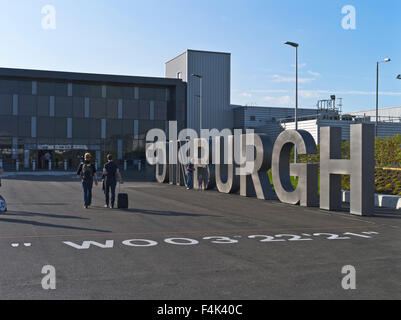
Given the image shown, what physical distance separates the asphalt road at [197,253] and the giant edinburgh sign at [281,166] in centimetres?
119

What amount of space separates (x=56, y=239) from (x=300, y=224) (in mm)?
5898

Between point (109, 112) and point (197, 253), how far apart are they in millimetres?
42543

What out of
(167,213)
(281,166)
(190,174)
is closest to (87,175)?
(167,213)

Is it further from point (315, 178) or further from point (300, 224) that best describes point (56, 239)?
point (315, 178)

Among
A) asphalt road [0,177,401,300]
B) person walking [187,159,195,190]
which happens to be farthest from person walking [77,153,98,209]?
person walking [187,159,195,190]

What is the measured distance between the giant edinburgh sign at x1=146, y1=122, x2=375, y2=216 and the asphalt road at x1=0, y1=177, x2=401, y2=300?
1.19m

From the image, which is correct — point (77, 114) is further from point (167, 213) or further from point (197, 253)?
point (197, 253)

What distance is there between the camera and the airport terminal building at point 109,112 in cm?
4597

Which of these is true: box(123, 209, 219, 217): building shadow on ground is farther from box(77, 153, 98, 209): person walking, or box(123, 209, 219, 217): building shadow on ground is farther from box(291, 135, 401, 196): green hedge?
box(291, 135, 401, 196): green hedge

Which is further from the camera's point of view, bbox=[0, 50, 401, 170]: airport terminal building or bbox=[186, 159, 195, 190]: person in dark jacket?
bbox=[0, 50, 401, 170]: airport terminal building

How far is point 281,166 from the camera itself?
17.8 m

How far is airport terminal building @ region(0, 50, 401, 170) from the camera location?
45969 millimetres

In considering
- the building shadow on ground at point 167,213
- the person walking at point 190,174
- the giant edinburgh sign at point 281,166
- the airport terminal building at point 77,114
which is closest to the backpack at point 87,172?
the building shadow on ground at point 167,213

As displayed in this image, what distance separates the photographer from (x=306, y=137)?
53.2ft
